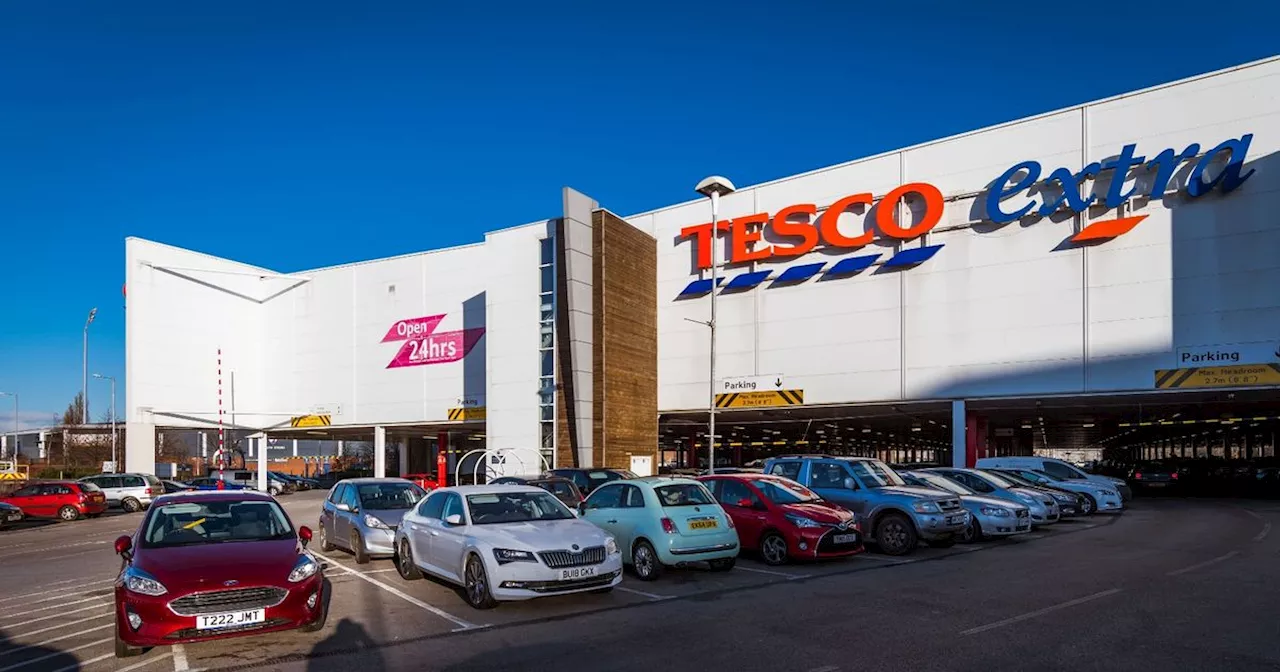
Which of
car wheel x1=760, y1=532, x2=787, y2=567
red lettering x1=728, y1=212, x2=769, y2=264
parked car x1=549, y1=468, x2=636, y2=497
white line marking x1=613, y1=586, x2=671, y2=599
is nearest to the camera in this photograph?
white line marking x1=613, y1=586, x2=671, y2=599

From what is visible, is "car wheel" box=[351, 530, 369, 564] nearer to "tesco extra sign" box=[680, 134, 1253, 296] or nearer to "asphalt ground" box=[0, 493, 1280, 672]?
"asphalt ground" box=[0, 493, 1280, 672]

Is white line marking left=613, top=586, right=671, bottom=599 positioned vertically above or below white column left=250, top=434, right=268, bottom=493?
above

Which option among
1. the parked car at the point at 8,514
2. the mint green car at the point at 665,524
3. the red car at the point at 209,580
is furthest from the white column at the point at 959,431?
the parked car at the point at 8,514

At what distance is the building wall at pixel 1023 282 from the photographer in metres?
26.6

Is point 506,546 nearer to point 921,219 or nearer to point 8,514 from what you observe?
point 8,514

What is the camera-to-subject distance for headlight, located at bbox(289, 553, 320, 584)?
27.6 feet

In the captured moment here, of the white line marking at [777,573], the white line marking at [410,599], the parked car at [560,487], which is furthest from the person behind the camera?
the parked car at [560,487]

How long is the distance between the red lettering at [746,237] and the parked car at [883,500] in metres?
18.5

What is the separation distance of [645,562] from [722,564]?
1228 millimetres

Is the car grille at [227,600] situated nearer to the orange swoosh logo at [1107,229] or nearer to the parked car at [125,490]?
the orange swoosh logo at [1107,229]

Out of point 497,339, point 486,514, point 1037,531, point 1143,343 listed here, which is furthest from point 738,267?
point 486,514

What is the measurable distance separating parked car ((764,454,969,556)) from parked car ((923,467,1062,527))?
2.84 m

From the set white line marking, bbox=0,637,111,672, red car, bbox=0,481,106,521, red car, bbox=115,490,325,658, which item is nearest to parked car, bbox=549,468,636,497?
red car, bbox=115,490,325,658

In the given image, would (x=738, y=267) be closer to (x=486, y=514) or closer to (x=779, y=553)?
(x=779, y=553)
